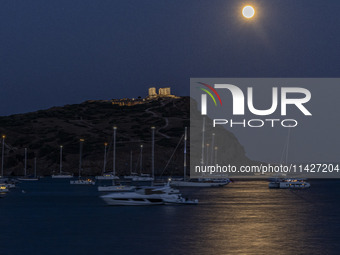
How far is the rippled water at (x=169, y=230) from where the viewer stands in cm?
3944

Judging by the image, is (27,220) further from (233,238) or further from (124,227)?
(233,238)

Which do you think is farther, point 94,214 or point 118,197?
point 118,197

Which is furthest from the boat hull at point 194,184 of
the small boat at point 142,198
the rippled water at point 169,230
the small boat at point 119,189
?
the small boat at point 142,198

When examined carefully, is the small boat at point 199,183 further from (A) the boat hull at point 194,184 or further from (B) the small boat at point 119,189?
(B) the small boat at point 119,189

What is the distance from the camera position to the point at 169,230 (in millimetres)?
50031

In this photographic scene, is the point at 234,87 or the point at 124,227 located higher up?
the point at 234,87

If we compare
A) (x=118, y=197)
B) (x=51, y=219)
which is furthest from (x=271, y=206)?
(x=51, y=219)

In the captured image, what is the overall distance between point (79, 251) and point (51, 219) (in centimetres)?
2360

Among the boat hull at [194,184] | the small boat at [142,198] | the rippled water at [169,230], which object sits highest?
the boat hull at [194,184]

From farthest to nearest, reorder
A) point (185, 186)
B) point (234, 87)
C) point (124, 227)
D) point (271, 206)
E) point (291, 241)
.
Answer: point (185, 186), point (234, 87), point (271, 206), point (124, 227), point (291, 241)

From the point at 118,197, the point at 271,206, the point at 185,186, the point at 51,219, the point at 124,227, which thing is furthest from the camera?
the point at 185,186

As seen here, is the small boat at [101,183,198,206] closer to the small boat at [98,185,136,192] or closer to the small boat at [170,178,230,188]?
the small boat at [98,185,136,192]

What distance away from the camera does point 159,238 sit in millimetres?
44625

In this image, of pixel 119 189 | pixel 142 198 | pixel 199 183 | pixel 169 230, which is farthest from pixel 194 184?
pixel 169 230
